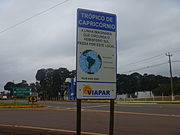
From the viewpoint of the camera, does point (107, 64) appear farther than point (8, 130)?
No

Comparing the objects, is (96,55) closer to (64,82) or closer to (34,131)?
(34,131)

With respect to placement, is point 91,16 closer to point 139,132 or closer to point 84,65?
Result: point 84,65

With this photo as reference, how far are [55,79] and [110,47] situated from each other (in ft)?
320

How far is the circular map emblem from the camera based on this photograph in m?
5.02

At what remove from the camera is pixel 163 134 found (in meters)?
9.77

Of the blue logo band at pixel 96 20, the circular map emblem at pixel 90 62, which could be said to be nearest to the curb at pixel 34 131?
the circular map emblem at pixel 90 62

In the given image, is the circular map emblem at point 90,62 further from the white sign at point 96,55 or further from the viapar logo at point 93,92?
the viapar logo at point 93,92

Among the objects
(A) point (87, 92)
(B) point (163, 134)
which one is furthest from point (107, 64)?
(B) point (163, 134)

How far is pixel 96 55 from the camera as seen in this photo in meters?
5.16

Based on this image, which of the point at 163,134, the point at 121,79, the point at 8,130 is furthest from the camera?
the point at 121,79

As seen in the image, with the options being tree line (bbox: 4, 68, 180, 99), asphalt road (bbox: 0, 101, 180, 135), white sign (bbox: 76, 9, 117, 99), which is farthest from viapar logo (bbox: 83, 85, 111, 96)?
tree line (bbox: 4, 68, 180, 99)

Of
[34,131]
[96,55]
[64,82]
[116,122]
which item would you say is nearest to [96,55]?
[96,55]

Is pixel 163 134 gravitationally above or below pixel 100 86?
below

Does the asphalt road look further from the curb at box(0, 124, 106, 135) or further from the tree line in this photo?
the tree line
